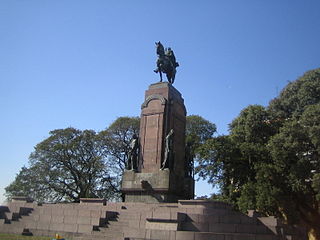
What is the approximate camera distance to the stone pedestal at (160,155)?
769 inches

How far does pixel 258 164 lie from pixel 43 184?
2247 centimetres

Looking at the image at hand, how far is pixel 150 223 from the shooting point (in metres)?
14.3

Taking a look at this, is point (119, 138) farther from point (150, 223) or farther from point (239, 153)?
point (150, 223)

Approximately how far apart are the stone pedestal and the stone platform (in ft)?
6.31

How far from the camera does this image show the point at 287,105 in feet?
92.3

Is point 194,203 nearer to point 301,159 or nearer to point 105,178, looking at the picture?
point 301,159

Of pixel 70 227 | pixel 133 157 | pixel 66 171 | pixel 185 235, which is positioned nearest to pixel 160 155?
pixel 133 157

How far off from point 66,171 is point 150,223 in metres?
23.6

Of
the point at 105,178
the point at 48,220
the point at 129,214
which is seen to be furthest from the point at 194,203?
the point at 105,178

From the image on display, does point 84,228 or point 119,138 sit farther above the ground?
point 119,138

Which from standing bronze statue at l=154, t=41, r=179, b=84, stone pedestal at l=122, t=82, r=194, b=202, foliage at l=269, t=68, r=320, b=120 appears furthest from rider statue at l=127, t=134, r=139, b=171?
foliage at l=269, t=68, r=320, b=120

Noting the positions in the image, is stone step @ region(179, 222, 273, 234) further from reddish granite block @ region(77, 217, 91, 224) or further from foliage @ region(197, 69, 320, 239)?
foliage @ region(197, 69, 320, 239)

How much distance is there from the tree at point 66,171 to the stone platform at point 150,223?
664 inches

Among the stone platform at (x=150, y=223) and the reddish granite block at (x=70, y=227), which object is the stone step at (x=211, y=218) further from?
the reddish granite block at (x=70, y=227)
